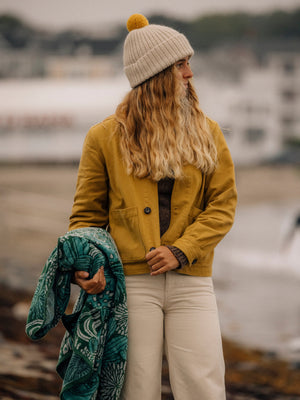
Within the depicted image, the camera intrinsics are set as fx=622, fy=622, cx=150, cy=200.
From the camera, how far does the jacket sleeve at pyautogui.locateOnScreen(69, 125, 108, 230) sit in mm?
1705

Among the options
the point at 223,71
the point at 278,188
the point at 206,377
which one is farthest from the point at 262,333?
the point at 206,377

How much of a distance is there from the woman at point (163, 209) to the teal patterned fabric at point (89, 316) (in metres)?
0.03

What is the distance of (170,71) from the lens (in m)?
1.71

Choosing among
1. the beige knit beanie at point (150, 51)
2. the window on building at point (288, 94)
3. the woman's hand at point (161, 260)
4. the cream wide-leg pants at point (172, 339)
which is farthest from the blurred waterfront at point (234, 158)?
the beige knit beanie at point (150, 51)

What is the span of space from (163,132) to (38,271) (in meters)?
3.27

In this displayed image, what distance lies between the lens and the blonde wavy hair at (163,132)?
1653 mm

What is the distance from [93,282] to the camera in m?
1.59

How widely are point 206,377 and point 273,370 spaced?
2.33 meters

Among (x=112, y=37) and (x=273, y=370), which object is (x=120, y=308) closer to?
(x=273, y=370)

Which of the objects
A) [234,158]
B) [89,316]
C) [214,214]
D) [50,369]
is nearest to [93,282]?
[89,316]

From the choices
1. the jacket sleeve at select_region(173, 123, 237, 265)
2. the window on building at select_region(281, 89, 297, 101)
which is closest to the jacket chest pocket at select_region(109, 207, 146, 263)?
the jacket sleeve at select_region(173, 123, 237, 265)

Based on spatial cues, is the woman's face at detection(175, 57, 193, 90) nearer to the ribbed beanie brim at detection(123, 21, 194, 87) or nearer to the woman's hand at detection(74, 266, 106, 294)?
the ribbed beanie brim at detection(123, 21, 194, 87)

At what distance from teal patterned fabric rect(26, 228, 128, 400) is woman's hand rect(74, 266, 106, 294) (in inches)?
0.6

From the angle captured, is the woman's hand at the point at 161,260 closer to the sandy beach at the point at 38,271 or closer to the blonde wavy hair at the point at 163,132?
the blonde wavy hair at the point at 163,132
